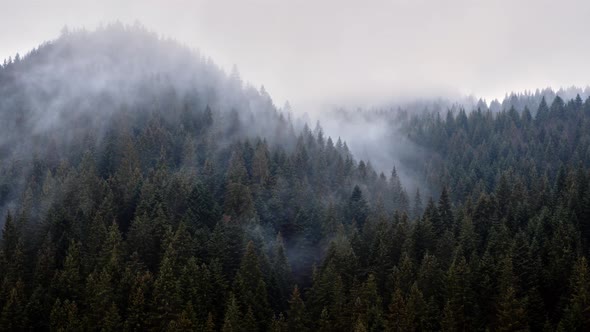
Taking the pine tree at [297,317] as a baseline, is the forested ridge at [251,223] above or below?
above

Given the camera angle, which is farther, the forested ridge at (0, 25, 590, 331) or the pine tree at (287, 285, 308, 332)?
the pine tree at (287, 285, 308, 332)

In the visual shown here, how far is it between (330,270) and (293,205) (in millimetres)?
38795

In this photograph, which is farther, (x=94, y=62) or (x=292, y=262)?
(x=94, y=62)

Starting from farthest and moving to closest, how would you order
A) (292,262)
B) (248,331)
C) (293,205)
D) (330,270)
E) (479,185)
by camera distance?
(479,185)
(293,205)
(292,262)
(330,270)
(248,331)

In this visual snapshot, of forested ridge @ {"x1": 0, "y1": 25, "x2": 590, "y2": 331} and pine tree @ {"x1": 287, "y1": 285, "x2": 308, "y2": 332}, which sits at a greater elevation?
forested ridge @ {"x1": 0, "y1": 25, "x2": 590, "y2": 331}

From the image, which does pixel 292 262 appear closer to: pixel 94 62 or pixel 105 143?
pixel 105 143

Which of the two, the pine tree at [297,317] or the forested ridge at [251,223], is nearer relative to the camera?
the forested ridge at [251,223]

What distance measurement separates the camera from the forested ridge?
64438 mm

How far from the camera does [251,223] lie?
313 ft

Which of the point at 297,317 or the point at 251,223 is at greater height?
the point at 251,223

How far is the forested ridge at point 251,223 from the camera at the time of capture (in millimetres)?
64438

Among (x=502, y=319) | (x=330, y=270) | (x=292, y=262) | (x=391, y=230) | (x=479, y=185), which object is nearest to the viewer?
(x=502, y=319)

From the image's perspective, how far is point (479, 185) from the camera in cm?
12338

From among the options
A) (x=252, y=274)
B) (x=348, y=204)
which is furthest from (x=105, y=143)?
(x=252, y=274)
